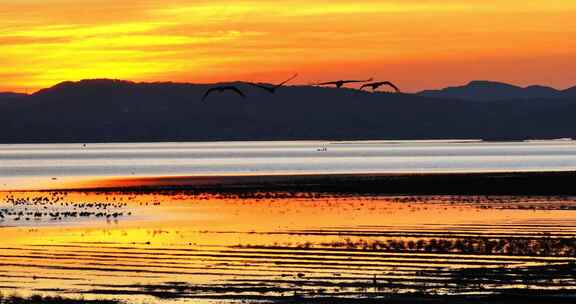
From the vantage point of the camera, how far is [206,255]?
1822 inches

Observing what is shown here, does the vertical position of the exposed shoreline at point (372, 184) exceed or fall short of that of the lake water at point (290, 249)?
it exceeds it

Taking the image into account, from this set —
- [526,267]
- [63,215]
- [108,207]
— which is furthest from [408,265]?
[108,207]

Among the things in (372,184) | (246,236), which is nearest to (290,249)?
(246,236)

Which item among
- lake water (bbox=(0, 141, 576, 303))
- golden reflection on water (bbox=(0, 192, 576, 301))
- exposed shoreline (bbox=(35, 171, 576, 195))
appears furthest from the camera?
exposed shoreline (bbox=(35, 171, 576, 195))

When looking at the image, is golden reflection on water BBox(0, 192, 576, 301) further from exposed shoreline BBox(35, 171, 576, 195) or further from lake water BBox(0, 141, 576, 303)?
exposed shoreline BBox(35, 171, 576, 195)

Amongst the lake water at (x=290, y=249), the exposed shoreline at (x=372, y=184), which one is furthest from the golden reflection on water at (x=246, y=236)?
the exposed shoreline at (x=372, y=184)

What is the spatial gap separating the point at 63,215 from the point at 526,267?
35784 millimetres

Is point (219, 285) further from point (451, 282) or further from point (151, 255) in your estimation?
point (151, 255)

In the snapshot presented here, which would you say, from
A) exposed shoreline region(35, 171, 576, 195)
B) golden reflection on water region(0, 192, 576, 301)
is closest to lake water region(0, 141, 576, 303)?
golden reflection on water region(0, 192, 576, 301)

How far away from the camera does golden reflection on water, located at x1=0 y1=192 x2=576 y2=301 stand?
40.1 metres

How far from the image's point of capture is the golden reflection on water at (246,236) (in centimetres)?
4012

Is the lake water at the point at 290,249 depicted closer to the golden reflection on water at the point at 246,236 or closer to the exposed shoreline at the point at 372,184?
the golden reflection on water at the point at 246,236

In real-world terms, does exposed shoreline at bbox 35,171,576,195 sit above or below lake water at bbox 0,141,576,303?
above

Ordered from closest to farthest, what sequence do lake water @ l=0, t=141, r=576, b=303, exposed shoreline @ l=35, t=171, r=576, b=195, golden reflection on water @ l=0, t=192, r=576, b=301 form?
lake water @ l=0, t=141, r=576, b=303 < golden reflection on water @ l=0, t=192, r=576, b=301 < exposed shoreline @ l=35, t=171, r=576, b=195
